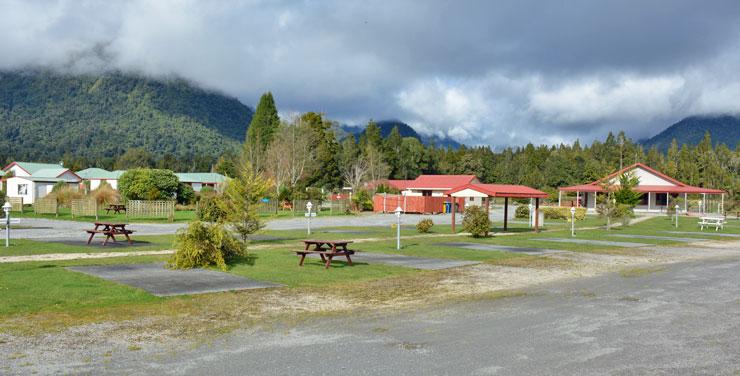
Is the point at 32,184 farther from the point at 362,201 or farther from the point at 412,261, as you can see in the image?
the point at 412,261

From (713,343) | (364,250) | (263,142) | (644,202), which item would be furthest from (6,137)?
(713,343)

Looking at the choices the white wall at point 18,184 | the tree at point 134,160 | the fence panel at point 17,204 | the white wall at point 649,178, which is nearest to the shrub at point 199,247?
the fence panel at point 17,204

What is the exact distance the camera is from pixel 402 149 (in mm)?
108375

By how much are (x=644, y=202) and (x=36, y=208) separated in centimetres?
5687

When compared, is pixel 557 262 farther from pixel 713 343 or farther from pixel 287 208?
pixel 287 208

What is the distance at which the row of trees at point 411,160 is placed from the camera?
75.4 meters

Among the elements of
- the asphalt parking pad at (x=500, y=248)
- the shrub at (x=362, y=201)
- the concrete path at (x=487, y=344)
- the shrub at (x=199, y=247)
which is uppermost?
the shrub at (x=362, y=201)

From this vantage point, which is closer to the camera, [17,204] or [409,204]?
[17,204]

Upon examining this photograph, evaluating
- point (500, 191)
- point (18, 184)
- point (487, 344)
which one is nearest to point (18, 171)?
point (18, 184)

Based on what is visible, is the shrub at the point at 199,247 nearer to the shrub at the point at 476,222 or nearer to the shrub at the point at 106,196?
the shrub at the point at 476,222

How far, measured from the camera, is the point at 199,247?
1528cm

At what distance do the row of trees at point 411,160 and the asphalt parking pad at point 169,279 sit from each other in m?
43.1

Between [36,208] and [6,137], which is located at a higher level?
[6,137]

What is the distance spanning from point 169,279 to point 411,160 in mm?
95345
